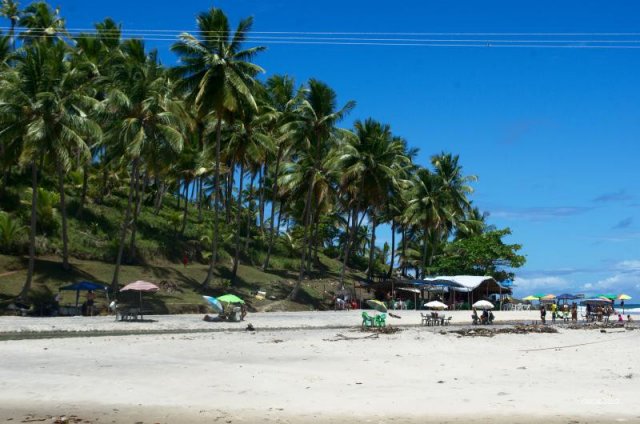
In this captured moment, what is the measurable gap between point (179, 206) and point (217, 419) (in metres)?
57.7

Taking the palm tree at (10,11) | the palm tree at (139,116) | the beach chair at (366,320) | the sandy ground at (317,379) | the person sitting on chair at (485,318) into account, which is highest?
the palm tree at (10,11)

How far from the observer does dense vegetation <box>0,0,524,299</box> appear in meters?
36.6

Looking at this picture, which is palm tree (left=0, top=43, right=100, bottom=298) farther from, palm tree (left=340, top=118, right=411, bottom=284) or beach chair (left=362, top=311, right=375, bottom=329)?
palm tree (left=340, top=118, right=411, bottom=284)

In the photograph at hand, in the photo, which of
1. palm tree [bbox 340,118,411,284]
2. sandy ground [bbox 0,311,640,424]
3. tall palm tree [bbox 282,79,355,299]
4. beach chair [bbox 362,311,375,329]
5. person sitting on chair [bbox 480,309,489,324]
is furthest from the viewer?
palm tree [bbox 340,118,411,284]

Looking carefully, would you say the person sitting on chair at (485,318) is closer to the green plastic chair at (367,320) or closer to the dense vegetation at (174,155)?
the green plastic chair at (367,320)

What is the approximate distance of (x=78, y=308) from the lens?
113ft

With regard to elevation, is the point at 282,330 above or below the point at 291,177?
below

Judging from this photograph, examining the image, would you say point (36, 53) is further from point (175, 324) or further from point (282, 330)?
point (282, 330)

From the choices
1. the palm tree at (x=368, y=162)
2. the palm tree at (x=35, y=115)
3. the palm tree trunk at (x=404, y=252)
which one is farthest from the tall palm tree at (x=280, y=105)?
the palm tree trunk at (x=404, y=252)

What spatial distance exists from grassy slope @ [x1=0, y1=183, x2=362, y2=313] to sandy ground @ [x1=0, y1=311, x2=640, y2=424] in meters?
13.4

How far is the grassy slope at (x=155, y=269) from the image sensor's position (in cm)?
3794

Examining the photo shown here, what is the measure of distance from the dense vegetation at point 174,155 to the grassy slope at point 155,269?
0.81ft

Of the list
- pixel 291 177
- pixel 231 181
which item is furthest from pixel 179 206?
pixel 291 177

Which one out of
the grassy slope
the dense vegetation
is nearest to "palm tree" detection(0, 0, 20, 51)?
the dense vegetation
